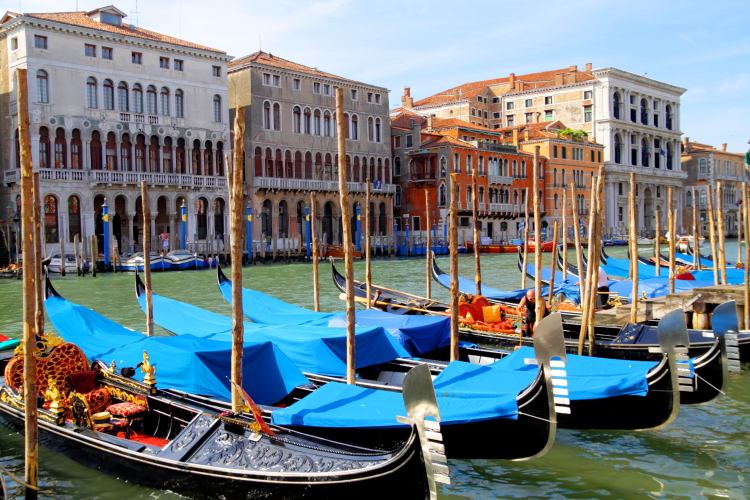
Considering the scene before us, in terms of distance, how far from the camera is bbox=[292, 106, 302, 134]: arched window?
25047mm

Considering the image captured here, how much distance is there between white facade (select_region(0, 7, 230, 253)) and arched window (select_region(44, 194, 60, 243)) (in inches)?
1.0

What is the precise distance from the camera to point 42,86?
1947 centimetres

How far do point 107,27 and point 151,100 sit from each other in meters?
2.28

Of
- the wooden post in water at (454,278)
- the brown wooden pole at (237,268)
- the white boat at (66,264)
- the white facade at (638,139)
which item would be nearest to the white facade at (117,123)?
the white boat at (66,264)

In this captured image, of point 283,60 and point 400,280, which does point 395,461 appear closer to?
point 400,280

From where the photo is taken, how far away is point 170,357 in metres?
4.64

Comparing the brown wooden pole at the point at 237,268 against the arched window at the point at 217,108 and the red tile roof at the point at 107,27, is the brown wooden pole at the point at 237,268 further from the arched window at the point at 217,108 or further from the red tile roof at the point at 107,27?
the arched window at the point at 217,108

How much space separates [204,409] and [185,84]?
19.6 m

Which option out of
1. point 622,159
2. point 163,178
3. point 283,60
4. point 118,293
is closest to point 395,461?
point 118,293

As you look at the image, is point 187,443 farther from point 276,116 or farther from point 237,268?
point 276,116

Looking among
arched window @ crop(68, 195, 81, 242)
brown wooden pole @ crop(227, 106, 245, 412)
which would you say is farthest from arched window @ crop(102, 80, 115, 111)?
brown wooden pole @ crop(227, 106, 245, 412)

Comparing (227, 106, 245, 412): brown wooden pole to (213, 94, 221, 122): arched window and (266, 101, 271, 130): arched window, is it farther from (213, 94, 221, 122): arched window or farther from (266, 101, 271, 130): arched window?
(266, 101, 271, 130): arched window

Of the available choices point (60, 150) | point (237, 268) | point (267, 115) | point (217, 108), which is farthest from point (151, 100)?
point (237, 268)

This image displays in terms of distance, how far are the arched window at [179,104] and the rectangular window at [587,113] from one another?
21608 millimetres
